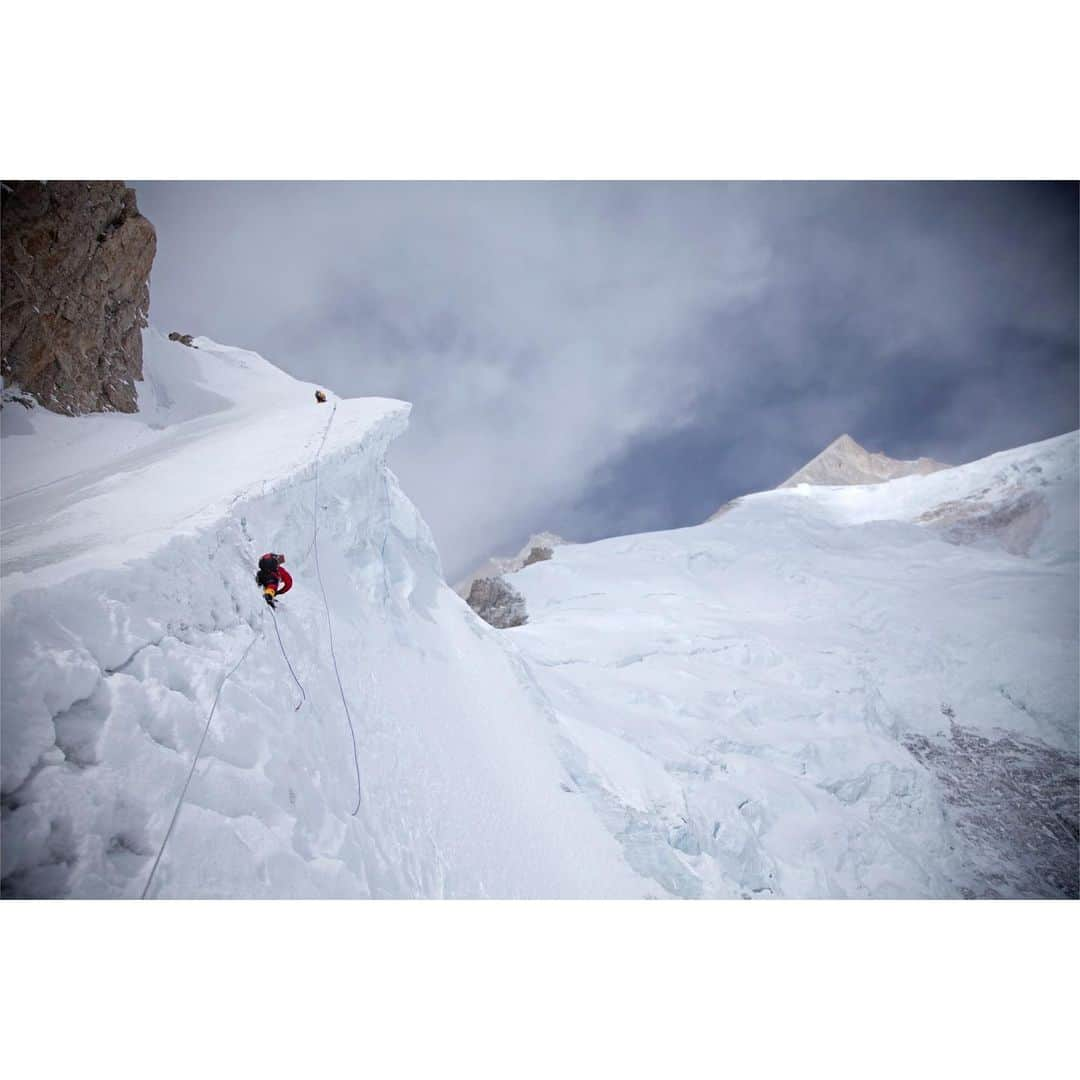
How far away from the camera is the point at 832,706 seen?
12.9m

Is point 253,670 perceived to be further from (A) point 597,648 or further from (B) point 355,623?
(A) point 597,648

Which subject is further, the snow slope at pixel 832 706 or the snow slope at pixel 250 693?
the snow slope at pixel 832 706

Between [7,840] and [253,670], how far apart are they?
1588 mm

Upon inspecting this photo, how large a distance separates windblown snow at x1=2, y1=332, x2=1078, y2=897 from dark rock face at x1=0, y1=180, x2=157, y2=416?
48cm

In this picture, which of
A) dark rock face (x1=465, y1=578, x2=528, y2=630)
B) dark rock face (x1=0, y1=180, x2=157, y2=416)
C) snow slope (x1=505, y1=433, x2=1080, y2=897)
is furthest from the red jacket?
dark rock face (x1=465, y1=578, x2=528, y2=630)

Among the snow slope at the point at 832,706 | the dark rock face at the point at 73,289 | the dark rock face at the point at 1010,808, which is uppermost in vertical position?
the dark rock face at the point at 73,289

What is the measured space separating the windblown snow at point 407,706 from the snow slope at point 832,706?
73 mm

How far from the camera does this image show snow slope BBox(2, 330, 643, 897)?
264 centimetres

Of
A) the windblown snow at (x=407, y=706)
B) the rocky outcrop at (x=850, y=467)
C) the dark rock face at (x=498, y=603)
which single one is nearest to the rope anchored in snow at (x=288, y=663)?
the windblown snow at (x=407, y=706)

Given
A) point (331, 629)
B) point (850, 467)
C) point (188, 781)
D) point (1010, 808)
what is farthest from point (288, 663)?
point (850, 467)

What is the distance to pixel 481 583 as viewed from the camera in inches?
967

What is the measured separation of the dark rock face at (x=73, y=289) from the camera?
22.8ft

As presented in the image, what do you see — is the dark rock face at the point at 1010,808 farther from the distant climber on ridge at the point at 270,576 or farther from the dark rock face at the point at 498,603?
the dark rock face at the point at 498,603

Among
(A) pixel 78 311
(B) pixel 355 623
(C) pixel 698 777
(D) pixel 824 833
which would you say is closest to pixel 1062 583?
(D) pixel 824 833
